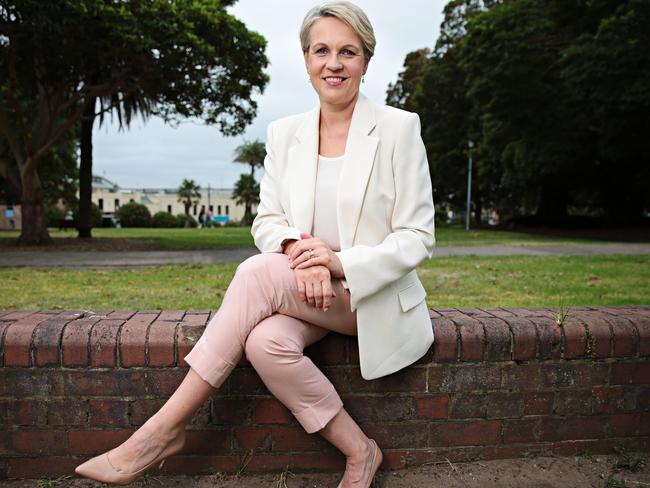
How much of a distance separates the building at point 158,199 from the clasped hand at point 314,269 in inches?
2960

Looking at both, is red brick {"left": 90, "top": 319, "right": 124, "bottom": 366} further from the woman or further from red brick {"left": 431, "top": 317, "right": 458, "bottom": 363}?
red brick {"left": 431, "top": 317, "right": 458, "bottom": 363}

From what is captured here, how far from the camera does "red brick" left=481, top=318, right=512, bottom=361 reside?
2.11 meters

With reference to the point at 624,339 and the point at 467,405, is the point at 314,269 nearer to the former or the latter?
the point at 467,405

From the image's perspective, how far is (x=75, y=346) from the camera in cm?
195

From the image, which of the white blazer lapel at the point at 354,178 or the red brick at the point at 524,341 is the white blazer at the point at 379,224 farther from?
the red brick at the point at 524,341

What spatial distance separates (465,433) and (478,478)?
0.18 meters

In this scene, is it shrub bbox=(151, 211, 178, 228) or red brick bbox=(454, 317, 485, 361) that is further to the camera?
shrub bbox=(151, 211, 178, 228)

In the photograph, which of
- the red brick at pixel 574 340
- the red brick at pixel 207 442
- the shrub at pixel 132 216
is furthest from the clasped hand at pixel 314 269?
the shrub at pixel 132 216

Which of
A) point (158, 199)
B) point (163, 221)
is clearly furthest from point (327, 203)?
point (158, 199)

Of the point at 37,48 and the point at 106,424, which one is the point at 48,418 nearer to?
the point at 106,424

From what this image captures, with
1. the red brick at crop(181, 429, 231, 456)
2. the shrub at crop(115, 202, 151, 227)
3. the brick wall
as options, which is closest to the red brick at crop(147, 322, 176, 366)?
the brick wall

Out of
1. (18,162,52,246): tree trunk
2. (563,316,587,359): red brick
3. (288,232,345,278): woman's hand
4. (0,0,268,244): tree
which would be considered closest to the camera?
(288,232,345,278): woman's hand

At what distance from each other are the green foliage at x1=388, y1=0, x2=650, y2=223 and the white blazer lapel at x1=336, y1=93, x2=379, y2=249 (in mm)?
15299

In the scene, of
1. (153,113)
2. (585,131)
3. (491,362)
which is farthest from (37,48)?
(585,131)
